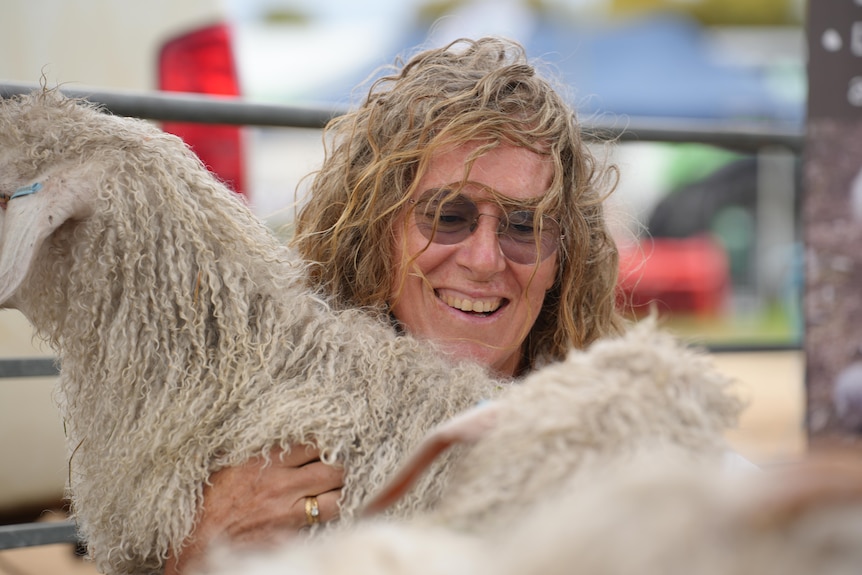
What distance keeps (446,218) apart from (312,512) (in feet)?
2.12

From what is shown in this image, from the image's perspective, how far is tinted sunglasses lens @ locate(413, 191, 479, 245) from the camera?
6.32ft

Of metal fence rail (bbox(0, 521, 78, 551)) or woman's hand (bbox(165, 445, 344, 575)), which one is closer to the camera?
woman's hand (bbox(165, 445, 344, 575))

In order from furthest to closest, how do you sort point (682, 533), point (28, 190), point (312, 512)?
point (28, 190) < point (312, 512) < point (682, 533)

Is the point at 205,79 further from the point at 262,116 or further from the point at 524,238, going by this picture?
the point at 524,238

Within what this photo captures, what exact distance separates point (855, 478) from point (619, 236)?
181 centimetres

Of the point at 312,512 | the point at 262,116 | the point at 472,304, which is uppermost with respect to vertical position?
the point at 262,116

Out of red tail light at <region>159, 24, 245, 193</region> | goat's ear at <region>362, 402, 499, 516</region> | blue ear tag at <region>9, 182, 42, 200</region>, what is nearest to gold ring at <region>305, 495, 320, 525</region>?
goat's ear at <region>362, 402, 499, 516</region>

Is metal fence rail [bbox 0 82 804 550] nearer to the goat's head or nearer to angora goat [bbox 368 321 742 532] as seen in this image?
the goat's head

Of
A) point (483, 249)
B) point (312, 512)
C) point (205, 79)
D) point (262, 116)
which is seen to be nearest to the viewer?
point (312, 512)

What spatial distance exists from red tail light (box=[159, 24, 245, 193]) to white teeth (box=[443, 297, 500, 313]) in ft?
4.68

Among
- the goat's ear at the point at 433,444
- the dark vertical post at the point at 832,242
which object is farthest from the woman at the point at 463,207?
the dark vertical post at the point at 832,242

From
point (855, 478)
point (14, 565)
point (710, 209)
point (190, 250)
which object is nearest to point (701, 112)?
point (710, 209)

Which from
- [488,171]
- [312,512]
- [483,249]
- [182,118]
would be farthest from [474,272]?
[182,118]

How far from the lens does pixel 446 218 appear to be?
1936mm
